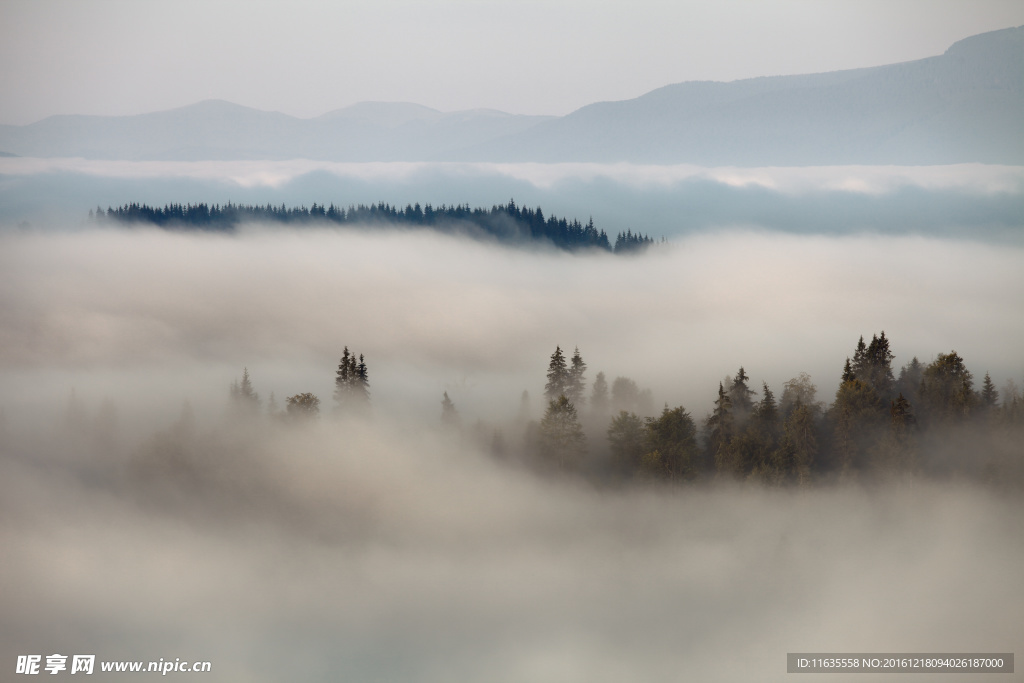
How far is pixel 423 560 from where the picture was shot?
103 m

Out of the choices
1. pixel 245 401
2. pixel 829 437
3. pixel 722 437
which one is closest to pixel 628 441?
pixel 722 437

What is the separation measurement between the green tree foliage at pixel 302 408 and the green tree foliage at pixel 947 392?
69.7 meters

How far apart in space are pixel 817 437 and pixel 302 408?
6024cm

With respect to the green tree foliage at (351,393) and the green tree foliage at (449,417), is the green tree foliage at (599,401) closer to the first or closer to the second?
the green tree foliage at (449,417)

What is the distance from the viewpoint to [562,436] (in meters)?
98.1

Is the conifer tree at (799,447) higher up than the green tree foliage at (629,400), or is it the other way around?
the green tree foliage at (629,400)

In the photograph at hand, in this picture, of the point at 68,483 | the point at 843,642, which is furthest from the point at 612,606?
the point at 68,483

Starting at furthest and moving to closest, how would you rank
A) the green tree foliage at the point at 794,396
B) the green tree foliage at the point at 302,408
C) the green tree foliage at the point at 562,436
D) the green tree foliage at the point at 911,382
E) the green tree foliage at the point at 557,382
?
the green tree foliage at the point at 557,382 < the green tree foliage at the point at 302,408 < the green tree foliage at the point at 911,382 < the green tree foliage at the point at 794,396 < the green tree foliage at the point at 562,436

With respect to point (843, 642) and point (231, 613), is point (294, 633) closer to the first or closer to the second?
point (231, 613)

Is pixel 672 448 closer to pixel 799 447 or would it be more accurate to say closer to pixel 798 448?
pixel 798 448

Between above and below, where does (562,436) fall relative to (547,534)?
above

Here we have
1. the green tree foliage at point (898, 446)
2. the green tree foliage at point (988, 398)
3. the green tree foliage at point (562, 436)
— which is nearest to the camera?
the green tree foliage at point (898, 446)

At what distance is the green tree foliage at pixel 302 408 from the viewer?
375 ft

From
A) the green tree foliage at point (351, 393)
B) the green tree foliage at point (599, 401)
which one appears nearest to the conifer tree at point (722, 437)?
the green tree foliage at point (599, 401)
